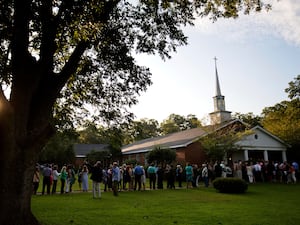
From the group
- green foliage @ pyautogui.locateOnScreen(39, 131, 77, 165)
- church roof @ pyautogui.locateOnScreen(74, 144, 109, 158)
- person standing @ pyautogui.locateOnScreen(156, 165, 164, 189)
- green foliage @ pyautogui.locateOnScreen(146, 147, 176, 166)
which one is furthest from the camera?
church roof @ pyautogui.locateOnScreen(74, 144, 109, 158)

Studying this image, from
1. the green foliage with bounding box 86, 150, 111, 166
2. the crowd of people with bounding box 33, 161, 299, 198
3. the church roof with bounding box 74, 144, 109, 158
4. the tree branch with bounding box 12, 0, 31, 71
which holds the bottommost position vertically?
the crowd of people with bounding box 33, 161, 299, 198

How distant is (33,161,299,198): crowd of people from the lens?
1950 centimetres

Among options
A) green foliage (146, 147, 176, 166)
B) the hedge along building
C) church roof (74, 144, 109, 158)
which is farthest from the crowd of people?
church roof (74, 144, 109, 158)

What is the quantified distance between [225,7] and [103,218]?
799cm

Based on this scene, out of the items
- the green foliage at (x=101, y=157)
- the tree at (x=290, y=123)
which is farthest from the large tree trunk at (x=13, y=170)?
the green foliage at (x=101, y=157)

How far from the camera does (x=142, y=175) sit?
22.7 metres

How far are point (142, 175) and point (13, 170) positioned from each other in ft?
49.8

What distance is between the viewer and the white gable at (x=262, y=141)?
123 feet

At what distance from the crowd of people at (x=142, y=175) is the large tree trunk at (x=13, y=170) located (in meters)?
9.65

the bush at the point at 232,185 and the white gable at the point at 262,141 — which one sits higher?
the white gable at the point at 262,141

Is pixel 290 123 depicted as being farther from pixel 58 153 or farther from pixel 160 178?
pixel 58 153

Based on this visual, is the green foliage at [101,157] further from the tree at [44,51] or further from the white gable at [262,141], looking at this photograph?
the tree at [44,51]

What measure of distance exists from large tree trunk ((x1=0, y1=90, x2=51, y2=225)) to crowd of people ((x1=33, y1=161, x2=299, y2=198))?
9.65 metres

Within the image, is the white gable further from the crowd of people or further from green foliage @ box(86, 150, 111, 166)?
green foliage @ box(86, 150, 111, 166)
